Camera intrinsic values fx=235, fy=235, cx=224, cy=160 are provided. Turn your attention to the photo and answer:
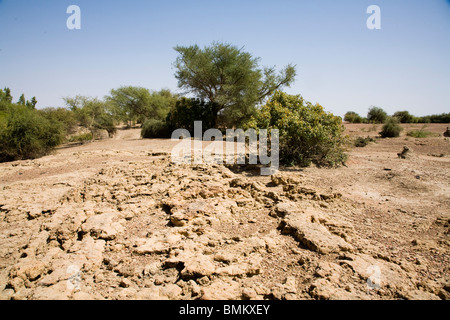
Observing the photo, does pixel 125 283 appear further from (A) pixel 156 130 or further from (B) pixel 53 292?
(A) pixel 156 130

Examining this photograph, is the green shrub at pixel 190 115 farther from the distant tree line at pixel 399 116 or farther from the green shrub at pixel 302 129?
the distant tree line at pixel 399 116

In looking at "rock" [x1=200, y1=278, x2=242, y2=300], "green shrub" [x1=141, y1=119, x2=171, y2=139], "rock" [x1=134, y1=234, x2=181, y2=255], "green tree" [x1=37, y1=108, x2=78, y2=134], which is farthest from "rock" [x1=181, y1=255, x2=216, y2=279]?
"green tree" [x1=37, y1=108, x2=78, y2=134]

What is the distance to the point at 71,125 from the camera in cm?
1667

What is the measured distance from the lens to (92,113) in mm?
17469

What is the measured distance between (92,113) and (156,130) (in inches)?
212

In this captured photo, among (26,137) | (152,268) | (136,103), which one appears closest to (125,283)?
(152,268)

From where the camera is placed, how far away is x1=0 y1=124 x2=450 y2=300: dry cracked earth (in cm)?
237

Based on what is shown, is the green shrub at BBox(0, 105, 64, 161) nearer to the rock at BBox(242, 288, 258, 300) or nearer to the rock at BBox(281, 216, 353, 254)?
the rock at BBox(281, 216, 353, 254)

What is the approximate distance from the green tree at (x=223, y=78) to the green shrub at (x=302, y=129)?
309 inches

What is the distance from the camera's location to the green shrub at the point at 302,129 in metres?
7.43

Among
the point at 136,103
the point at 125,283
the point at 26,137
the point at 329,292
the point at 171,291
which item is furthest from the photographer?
the point at 136,103

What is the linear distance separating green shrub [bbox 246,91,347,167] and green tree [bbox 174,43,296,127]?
7859 millimetres

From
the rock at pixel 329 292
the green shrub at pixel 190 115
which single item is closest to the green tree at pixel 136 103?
the green shrub at pixel 190 115
